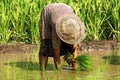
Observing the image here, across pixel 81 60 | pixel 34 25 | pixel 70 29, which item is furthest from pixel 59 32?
pixel 34 25

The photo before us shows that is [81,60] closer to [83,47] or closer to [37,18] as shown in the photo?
[83,47]

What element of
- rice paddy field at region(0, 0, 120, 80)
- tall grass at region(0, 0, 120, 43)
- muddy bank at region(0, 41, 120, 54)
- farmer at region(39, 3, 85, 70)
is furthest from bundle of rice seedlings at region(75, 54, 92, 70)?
tall grass at region(0, 0, 120, 43)

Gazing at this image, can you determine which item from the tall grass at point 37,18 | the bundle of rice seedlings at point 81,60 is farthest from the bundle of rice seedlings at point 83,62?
the tall grass at point 37,18

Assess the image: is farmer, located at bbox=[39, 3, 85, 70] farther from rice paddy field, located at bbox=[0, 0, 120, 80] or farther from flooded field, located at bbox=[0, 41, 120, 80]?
rice paddy field, located at bbox=[0, 0, 120, 80]

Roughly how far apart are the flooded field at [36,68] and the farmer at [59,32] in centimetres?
15

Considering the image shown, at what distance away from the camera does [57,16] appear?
5684 mm

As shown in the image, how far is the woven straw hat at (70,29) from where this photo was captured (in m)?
5.44

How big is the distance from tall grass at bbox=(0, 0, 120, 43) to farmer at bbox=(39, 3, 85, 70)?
1.71 metres

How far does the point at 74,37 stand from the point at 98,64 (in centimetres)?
113

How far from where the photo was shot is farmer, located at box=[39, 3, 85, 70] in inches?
215

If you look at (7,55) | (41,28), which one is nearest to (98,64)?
(41,28)

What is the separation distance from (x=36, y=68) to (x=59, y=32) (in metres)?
0.90

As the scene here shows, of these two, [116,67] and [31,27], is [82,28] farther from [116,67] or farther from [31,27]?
[31,27]

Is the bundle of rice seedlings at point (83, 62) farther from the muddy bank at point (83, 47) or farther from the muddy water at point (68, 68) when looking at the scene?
the muddy bank at point (83, 47)
